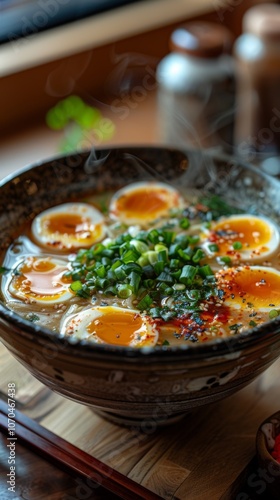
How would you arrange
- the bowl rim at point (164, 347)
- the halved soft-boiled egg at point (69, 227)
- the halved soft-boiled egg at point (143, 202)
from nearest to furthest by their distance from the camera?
the bowl rim at point (164, 347), the halved soft-boiled egg at point (69, 227), the halved soft-boiled egg at point (143, 202)

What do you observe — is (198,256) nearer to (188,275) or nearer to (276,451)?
(188,275)

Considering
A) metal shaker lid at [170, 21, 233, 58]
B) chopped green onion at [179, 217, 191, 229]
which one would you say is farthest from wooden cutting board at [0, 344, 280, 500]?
metal shaker lid at [170, 21, 233, 58]

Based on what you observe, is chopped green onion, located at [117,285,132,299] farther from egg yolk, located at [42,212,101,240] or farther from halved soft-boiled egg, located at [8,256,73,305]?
egg yolk, located at [42,212,101,240]

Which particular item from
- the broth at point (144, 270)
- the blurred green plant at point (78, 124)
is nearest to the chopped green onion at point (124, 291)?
the broth at point (144, 270)

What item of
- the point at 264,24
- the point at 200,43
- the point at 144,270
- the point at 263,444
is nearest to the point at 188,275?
the point at 144,270

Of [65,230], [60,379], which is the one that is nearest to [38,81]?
[65,230]

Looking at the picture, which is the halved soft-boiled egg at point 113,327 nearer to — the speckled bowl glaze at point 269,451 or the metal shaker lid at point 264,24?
the speckled bowl glaze at point 269,451
